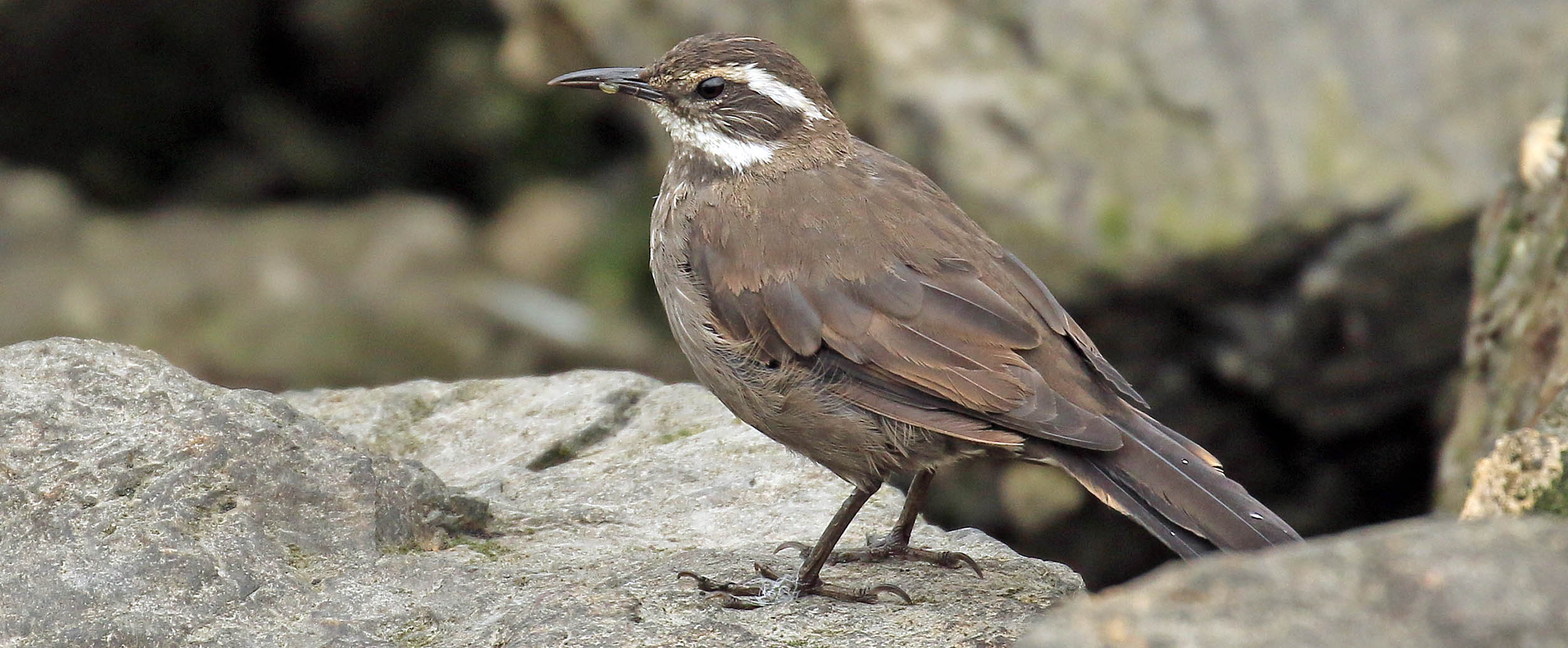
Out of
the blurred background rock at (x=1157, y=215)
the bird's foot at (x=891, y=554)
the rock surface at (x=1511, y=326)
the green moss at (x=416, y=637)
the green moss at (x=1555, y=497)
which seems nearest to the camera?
the green moss at (x=1555, y=497)

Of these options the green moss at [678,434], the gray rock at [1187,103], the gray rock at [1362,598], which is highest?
the gray rock at [1187,103]

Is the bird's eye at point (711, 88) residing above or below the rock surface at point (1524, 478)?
above

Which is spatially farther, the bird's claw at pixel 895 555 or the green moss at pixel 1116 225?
the green moss at pixel 1116 225

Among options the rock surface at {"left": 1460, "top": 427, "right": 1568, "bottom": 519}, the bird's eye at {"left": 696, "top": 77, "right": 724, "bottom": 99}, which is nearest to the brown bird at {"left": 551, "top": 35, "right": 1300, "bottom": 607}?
the bird's eye at {"left": 696, "top": 77, "right": 724, "bottom": 99}

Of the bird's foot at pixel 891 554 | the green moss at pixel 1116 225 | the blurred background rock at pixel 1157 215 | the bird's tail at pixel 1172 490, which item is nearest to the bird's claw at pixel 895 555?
the bird's foot at pixel 891 554

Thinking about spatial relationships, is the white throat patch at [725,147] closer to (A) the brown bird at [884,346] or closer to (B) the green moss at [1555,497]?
(A) the brown bird at [884,346]

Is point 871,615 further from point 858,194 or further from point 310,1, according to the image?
point 310,1

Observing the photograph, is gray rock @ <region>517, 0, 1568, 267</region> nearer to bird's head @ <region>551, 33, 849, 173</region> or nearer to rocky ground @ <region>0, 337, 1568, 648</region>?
bird's head @ <region>551, 33, 849, 173</region>
